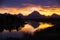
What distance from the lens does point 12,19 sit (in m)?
71.2

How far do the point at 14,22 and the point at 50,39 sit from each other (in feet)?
143

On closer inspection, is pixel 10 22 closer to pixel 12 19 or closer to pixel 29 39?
pixel 12 19

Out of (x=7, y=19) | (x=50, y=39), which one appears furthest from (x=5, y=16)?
(x=50, y=39)

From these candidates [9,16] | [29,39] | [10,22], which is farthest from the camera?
[9,16]

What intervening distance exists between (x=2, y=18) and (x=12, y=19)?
390cm

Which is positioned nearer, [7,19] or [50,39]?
[50,39]

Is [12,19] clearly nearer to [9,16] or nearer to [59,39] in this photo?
[9,16]

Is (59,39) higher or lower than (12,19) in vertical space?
higher

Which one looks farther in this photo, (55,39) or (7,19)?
(7,19)

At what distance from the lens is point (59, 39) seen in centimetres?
2569

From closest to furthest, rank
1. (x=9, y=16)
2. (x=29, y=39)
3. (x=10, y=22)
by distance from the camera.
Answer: (x=29, y=39) < (x=10, y=22) < (x=9, y=16)

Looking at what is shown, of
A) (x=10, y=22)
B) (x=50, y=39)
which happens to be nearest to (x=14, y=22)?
(x=10, y=22)

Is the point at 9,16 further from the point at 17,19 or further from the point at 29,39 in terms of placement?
the point at 29,39

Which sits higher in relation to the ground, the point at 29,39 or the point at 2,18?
the point at 29,39
